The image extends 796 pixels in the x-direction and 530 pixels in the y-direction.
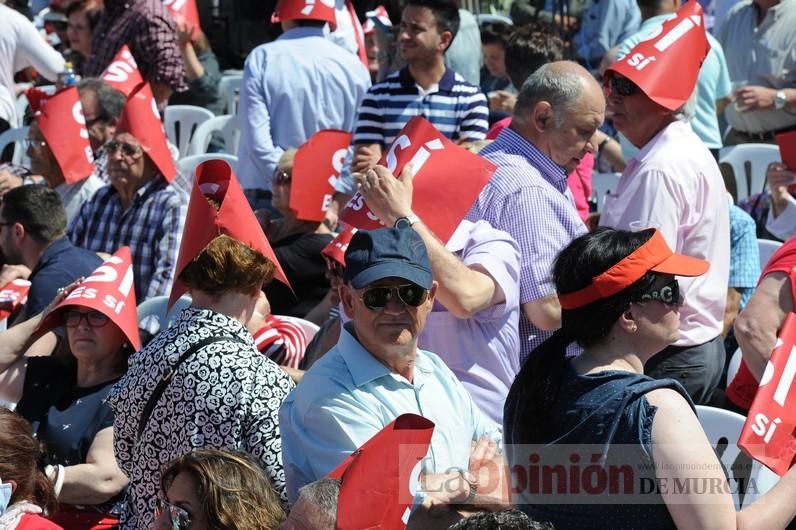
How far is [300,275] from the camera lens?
5.86 m

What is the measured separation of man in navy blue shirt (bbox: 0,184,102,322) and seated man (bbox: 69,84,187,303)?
1.12 feet

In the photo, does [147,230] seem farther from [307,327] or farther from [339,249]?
[339,249]

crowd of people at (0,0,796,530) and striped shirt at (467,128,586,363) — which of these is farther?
striped shirt at (467,128,586,363)

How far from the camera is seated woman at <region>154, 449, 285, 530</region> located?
2908 millimetres

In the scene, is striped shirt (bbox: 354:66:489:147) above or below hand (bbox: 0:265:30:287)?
above

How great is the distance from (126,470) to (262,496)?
0.85m

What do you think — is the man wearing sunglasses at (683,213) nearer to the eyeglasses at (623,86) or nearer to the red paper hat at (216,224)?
the eyeglasses at (623,86)

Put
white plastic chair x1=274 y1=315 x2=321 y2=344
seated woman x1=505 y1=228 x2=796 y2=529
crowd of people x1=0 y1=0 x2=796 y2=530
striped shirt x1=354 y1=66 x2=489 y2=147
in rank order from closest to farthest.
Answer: seated woman x1=505 y1=228 x2=796 y2=529 < crowd of people x1=0 y1=0 x2=796 y2=530 < white plastic chair x1=274 y1=315 x2=321 y2=344 < striped shirt x1=354 y1=66 x2=489 y2=147

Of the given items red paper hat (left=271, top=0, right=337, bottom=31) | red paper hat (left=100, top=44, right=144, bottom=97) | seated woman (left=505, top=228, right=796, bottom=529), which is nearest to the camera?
seated woman (left=505, top=228, right=796, bottom=529)

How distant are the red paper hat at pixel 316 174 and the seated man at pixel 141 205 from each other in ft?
1.82

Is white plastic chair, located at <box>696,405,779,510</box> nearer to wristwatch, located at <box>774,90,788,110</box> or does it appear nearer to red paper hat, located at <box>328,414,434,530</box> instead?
red paper hat, located at <box>328,414,434,530</box>

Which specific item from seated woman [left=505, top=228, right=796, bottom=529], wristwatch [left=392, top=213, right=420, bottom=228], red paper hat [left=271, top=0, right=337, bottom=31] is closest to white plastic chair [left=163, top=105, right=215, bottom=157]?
red paper hat [left=271, top=0, right=337, bottom=31]

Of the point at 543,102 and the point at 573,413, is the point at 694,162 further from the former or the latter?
the point at 573,413

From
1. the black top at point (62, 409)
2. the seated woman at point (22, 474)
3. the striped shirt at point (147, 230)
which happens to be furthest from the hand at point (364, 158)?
the seated woman at point (22, 474)
